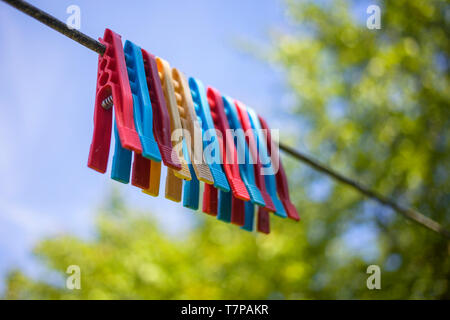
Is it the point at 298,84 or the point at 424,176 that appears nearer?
the point at 424,176

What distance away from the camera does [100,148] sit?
0.97 metres

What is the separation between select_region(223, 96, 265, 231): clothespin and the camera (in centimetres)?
118

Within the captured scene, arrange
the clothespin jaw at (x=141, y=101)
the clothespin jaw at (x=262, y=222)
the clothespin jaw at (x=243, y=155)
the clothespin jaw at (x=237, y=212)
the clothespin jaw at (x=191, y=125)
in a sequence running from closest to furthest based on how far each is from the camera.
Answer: the clothespin jaw at (x=141, y=101)
the clothespin jaw at (x=191, y=125)
the clothespin jaw at (x=243, y=155)
the clothespin jaw at (x=237, y=212)
the clothespin jaw at (x=262, y=222)

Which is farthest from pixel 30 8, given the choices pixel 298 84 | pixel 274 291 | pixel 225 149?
pixel 298 84

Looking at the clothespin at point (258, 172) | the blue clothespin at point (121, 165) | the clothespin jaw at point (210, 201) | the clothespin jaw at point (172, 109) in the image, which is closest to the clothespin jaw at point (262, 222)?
the clothespin at point (258, 172)

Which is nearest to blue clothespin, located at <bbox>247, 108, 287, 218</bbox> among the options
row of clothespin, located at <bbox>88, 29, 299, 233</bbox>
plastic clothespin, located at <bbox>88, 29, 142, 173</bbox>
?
row of clothespin, located at <bbox>88, 29, 299, 233</bbox>

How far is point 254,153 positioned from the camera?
4.31 ft

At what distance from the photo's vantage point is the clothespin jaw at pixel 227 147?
3.68 ft

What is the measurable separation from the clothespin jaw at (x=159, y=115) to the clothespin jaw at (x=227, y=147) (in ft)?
0.63

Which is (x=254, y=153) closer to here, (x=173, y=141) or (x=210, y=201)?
(x=210, y=201)

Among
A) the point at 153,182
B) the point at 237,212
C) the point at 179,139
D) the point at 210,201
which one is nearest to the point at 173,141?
the point at 179,139

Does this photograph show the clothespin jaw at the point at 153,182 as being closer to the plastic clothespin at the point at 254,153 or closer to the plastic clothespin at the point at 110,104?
the plastic clothespin at the point at 110,104

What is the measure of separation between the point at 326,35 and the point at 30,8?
4.03 m
